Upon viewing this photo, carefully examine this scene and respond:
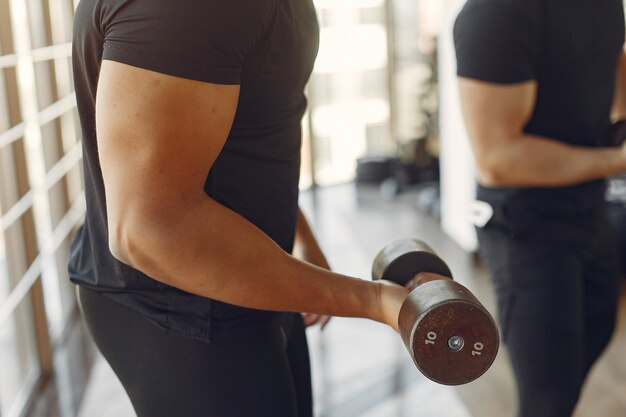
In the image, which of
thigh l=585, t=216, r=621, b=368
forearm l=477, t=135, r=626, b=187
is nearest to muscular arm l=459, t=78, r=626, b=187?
forearm l=477, t=135, r=626, b=187

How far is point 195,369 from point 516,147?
0.77 metres

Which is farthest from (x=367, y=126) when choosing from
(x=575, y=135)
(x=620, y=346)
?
(x=575, y=135)

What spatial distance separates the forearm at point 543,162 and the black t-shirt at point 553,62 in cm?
3

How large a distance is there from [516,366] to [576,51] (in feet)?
1.91

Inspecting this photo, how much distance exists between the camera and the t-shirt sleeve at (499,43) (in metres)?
1.30

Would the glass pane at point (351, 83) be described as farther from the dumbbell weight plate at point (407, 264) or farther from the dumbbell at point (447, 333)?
the dumbbell at point (447, 333)

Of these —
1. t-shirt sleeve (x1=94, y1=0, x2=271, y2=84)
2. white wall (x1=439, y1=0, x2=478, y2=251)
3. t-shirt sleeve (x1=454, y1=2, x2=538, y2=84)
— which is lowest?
white wall (x1=439, y1=0, x2=478, y2=251)

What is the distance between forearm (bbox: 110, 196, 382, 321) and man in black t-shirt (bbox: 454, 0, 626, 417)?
0.64m

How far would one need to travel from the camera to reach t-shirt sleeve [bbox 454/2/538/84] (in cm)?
130

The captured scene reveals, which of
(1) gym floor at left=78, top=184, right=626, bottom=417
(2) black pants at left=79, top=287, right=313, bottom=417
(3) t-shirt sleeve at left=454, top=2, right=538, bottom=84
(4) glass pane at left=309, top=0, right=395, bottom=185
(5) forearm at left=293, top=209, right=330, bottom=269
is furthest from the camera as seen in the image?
(4) glass pane at left=309, top=0, right=395, bottom=185

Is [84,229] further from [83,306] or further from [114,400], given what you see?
[114,400]

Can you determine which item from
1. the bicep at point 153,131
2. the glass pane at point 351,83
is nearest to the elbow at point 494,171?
the bicep at point 153,131

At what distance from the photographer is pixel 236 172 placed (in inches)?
33.8

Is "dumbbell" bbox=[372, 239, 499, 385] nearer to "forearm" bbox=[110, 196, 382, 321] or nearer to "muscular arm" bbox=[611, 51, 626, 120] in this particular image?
"forearm" bbox=[110, 196, 382, 321]
